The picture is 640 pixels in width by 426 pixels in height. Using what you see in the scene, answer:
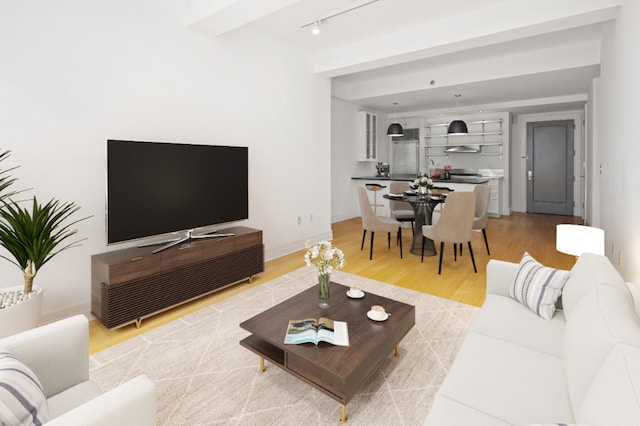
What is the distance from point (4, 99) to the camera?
250cm

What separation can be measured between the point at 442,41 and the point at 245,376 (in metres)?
4.06

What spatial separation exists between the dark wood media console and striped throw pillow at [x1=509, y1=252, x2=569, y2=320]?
262cm

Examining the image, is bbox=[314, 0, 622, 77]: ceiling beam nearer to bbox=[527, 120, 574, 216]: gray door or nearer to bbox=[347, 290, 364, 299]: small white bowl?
bbox=[347, 290, 364, 299]: small white bowl

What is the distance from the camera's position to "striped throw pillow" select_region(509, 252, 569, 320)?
201cm

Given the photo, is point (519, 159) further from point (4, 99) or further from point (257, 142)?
point (4, 99)

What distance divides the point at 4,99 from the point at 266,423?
9.52ft

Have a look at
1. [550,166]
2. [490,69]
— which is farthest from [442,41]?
[550,166]

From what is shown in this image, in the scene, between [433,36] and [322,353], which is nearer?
[322,353]

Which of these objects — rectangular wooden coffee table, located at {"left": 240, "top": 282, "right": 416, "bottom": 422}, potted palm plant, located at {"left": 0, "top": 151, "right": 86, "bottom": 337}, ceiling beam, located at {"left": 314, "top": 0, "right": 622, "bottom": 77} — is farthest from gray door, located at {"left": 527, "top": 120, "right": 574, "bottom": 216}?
potted palm plant, located at {"left": 0, "top": 151, "right": 86, "bottom": 337}

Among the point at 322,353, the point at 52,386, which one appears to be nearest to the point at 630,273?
the point at 322,353

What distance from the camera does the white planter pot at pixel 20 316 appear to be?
6.95 feet

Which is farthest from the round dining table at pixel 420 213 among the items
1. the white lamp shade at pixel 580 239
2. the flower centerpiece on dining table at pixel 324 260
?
the flower centerpiece on dining table at pixel 324 260

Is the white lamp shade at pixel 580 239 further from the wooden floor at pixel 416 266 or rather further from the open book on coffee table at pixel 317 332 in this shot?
the open book on coffee table at pixel 317 332

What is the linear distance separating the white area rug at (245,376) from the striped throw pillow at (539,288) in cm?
64
